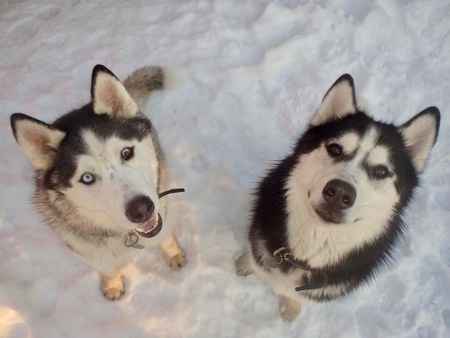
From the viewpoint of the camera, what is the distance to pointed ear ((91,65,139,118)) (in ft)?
7.51

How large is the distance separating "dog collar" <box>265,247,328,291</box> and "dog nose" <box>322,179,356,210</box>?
0.64 m

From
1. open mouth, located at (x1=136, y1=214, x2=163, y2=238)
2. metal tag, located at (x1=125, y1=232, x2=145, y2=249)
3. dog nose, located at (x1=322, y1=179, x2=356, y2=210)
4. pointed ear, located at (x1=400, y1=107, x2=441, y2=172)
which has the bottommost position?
metal tag, located at (x1=125, y1=232, x2=145, y2=249)

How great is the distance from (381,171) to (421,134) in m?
0.40

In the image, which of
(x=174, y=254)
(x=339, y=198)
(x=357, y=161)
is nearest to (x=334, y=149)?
(x=357, y=161)

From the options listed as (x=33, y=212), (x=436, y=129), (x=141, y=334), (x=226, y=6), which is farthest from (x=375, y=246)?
(x=226, y=6)

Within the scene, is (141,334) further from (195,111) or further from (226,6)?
(226,6)

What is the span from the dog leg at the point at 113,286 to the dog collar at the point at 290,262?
1.37m

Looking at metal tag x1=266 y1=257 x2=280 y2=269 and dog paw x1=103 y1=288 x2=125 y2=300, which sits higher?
metal tag x1=266 y1=257 x2=280 y2=269

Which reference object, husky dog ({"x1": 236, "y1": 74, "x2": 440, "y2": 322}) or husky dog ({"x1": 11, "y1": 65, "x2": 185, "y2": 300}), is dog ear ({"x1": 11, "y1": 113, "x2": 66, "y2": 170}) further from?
husky dog ({"x1": 236, "y1": 74, "x2": 440, "y2": 322})

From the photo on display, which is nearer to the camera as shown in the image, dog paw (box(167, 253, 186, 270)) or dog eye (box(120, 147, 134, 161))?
dog eye (box(120, 147, 134, 161))

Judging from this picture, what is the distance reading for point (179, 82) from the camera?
3.65 meters

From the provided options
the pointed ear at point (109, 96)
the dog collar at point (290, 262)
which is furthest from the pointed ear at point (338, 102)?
the pointed ear at point (109, 96)

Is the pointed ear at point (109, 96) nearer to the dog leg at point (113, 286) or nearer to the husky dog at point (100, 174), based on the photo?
the husky dog at point (100, 174)

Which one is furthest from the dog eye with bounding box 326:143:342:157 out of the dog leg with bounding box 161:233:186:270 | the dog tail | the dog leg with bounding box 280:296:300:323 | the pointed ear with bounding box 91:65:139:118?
the dog tail
